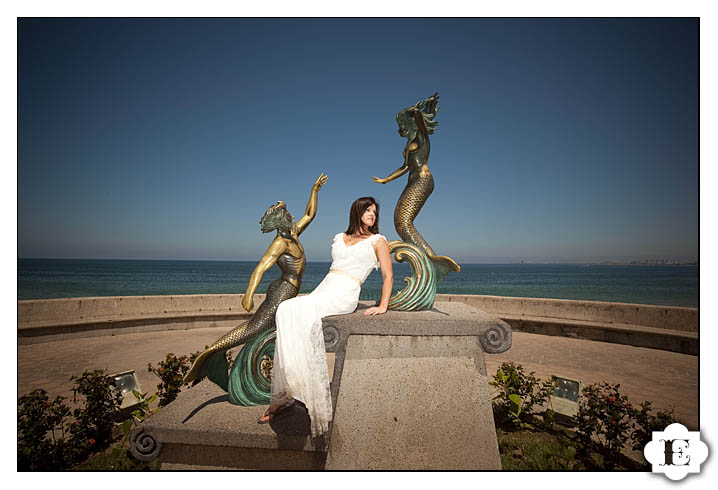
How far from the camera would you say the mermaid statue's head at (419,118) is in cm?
407

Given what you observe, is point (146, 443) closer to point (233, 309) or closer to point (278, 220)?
point (278, 220)

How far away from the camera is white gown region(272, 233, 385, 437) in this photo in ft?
9.49

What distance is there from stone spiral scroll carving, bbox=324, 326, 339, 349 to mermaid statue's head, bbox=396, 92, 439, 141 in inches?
91.0

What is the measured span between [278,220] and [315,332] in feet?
3.64

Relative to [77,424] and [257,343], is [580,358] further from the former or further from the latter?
[77,424]

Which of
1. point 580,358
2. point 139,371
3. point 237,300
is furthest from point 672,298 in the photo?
point 139,371

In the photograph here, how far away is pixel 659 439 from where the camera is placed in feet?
9.80

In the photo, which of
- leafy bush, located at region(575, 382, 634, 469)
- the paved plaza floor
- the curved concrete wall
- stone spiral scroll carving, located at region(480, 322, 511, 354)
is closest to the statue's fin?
stone spiral scroll carving, located at region(480, 322, 511, 354)

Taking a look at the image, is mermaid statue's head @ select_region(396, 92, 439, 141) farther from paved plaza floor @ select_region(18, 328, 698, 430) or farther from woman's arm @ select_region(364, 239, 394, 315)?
paved plaza floor @ select_region(18, 328, 698, 430)

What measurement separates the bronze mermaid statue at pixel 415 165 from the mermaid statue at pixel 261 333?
119 cm

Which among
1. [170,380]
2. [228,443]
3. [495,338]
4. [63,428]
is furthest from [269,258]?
[63,428]

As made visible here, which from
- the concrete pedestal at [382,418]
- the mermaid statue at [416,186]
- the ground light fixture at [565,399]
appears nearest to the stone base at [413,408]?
the concrete pedestal at [382,418]

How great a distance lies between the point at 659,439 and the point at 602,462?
2.91 ft

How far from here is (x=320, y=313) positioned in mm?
3125
